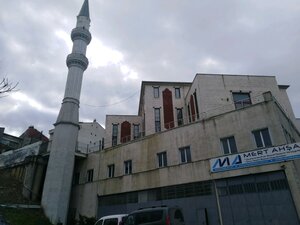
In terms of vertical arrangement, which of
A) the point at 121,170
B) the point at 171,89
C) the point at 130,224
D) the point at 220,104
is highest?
the point at 171,89

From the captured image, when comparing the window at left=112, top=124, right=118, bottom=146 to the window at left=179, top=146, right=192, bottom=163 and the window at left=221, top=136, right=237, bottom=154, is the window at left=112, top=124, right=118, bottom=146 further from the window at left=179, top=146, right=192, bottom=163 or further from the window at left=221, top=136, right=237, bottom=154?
the window at left=221, top=136, right=237, bottom=154

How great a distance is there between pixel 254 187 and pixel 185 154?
6.03 meters

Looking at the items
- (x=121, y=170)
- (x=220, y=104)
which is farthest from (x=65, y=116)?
(x=220, y=104)

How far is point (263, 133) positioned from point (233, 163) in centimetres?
299

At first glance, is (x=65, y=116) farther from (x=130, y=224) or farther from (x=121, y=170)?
(x=130, y=224)

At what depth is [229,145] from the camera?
18.0 metres

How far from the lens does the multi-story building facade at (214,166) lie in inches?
596

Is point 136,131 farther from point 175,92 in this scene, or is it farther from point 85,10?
point 85,10

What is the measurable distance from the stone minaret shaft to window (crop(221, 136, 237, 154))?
17.0 metres

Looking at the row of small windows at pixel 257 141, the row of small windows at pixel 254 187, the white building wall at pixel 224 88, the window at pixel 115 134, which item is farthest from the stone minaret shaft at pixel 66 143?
the row of small windows at pixel 257 141

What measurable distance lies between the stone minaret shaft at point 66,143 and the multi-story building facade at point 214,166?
237cm

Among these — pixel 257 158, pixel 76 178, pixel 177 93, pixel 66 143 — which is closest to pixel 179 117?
pixel 177 93

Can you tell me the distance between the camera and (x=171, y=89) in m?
34.4

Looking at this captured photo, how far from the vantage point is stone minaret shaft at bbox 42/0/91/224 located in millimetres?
24125
